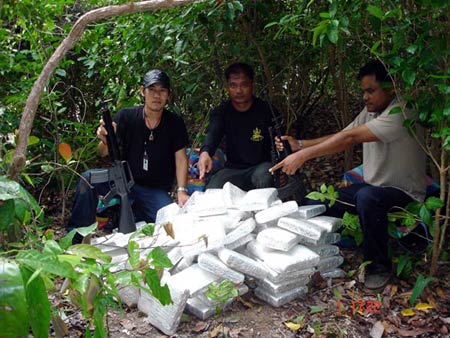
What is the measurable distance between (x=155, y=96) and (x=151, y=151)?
1.59 feet

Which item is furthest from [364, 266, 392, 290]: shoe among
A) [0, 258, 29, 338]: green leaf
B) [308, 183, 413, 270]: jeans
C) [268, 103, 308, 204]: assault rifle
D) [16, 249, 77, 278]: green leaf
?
[0, 258, 29, 338]: green leaf

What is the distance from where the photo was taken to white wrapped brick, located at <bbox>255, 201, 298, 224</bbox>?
3.45 meters

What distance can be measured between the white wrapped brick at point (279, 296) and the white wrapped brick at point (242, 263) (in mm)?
133

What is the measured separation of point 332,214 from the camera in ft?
13.0

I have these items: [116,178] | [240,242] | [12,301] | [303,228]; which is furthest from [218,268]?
[12,301]

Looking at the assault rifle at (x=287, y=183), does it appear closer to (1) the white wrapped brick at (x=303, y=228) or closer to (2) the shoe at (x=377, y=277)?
(1) the white wrapped brick at (x=303, y=228)

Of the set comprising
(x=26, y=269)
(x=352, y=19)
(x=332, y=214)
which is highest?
(x=352, y=19)

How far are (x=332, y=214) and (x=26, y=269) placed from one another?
292 centimetres

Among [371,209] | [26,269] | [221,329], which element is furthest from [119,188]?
[26,269]

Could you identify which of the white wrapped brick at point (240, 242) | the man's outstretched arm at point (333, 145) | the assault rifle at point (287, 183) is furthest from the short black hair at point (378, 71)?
the white wrapped brick at point (240, 242)

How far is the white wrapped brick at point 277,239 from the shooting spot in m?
3.29

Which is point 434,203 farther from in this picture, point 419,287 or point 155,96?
point 155,96

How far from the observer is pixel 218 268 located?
310 centimetres

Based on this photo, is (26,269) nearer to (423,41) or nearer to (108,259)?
(108,259)
